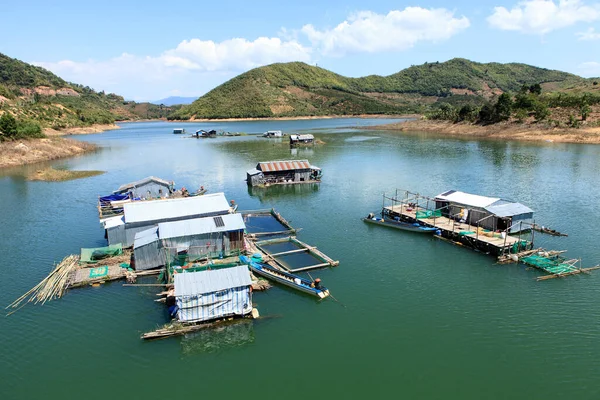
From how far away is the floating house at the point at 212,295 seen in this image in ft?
78.0

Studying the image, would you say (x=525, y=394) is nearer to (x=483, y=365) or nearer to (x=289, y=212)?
(x=483, y=365)

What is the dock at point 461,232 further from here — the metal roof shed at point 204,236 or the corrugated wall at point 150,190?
the corrugated wall at point 150,190

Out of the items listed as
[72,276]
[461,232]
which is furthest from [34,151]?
[461,232]

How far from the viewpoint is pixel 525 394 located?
Result: 1933cm

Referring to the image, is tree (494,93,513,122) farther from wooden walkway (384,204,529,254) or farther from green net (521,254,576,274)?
green net (521,254,576,274)

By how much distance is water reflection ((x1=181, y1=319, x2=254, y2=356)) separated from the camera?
891 inches

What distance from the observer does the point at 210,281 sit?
80.8 feet

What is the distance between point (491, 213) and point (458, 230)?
11.2ft

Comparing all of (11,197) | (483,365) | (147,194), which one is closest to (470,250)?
(483,365)

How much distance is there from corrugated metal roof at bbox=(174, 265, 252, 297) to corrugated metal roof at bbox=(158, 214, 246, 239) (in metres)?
6.43

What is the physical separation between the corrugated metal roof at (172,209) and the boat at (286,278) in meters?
6.63

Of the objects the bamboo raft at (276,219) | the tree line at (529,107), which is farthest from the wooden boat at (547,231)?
the tree line at (529,107)

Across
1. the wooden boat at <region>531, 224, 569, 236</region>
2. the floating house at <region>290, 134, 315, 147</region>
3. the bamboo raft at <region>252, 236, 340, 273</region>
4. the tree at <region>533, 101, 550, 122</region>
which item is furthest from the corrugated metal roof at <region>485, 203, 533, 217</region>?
the tree at <region>533, 101, 550, 122</region>

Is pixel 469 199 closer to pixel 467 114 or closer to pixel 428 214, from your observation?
pixel 428 214
